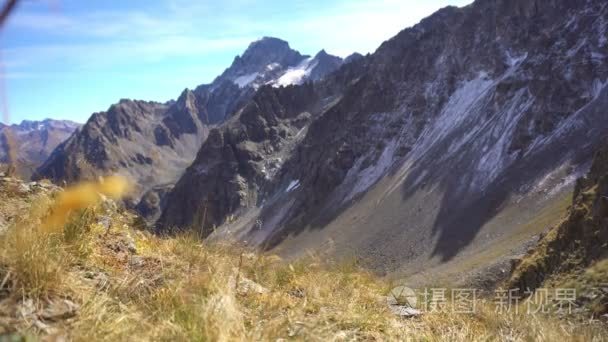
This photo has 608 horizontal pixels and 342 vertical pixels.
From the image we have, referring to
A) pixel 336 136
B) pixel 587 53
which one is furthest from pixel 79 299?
pixel 336 136

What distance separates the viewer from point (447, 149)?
330ft

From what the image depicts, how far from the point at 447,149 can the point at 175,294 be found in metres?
99.9

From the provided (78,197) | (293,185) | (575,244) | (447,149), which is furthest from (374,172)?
(78,197)

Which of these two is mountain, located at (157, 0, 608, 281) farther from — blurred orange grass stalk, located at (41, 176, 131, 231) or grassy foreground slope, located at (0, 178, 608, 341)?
blurred orange grass stalk, located at (41, 176, 131, 231)

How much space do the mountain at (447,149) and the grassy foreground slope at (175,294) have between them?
29.5 metres

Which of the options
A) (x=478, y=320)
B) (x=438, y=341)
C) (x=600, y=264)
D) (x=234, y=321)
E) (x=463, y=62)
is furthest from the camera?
(x=463, y=62)

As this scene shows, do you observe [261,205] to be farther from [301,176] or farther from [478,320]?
[478,320]

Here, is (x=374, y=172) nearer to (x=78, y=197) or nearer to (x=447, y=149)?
(x=447, y=149)

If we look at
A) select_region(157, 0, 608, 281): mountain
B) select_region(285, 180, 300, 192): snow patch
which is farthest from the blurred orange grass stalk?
select_region(285, 180, 300, 192): snow patch

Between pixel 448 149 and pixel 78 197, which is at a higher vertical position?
pixel 78 197

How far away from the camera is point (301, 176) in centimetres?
15175

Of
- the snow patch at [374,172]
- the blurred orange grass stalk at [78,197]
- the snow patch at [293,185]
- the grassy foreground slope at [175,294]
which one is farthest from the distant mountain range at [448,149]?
the blurred orange grass stalk at [78,197]

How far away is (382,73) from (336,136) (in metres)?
21.4

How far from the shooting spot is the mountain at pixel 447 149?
72.9 meters
